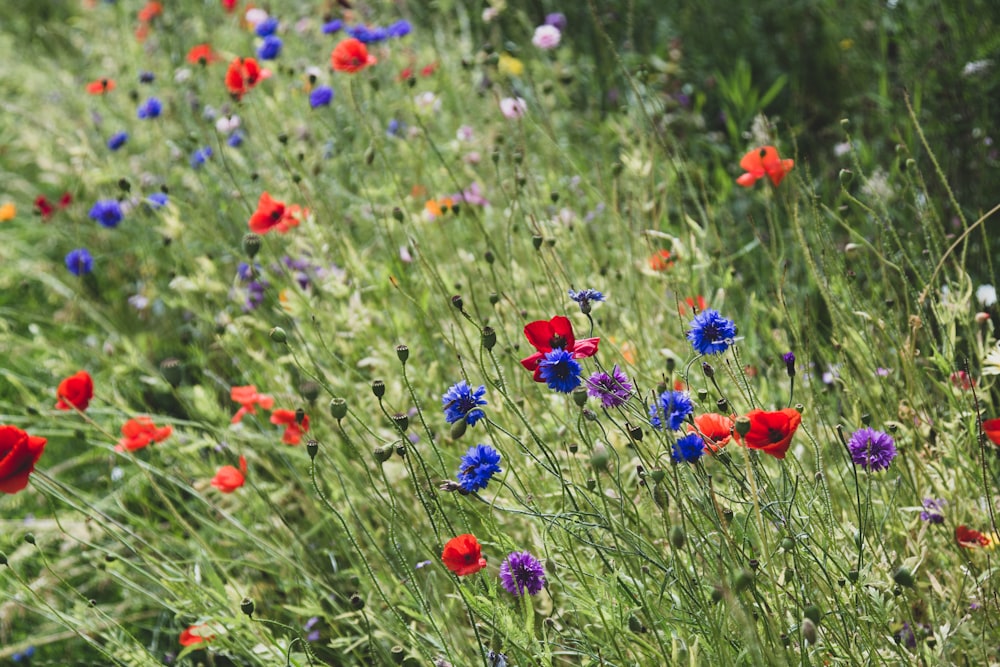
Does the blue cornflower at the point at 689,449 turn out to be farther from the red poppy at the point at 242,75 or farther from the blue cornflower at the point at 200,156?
the blue cornflower at the point at 200,156

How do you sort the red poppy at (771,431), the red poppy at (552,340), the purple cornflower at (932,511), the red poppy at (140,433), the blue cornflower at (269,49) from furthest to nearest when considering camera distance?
the blue cornflower at (269,49) → the red poppy at (140,433) → the purple cornflower at (932,511) → the red poppy at (552,340) → the red poppy at (771,431)

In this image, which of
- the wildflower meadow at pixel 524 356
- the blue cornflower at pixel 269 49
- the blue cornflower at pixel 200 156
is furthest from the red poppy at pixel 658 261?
the blue cornflower at pixel 269 49

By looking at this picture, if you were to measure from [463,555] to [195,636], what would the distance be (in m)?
0.73

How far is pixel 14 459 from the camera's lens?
1.42 metres

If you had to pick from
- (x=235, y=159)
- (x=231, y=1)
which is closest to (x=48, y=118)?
(x=231, y=1)

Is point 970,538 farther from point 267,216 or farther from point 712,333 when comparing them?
point 267,216

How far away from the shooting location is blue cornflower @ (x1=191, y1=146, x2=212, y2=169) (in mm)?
2759

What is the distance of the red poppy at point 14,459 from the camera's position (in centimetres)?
141

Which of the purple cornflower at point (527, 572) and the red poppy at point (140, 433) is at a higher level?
the purple cornflower at point (527, 572)

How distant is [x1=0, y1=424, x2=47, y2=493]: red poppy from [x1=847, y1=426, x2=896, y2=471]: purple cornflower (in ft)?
3.97

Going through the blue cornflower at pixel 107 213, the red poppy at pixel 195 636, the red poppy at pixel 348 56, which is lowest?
the red poppy at pixel 195 636

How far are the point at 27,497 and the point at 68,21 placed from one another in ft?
15.5

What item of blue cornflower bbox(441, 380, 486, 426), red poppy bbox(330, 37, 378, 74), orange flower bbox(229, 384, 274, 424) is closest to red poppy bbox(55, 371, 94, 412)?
orange flower bbox(229, 384, 274, 424)

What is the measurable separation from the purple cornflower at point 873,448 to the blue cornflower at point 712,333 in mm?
272
